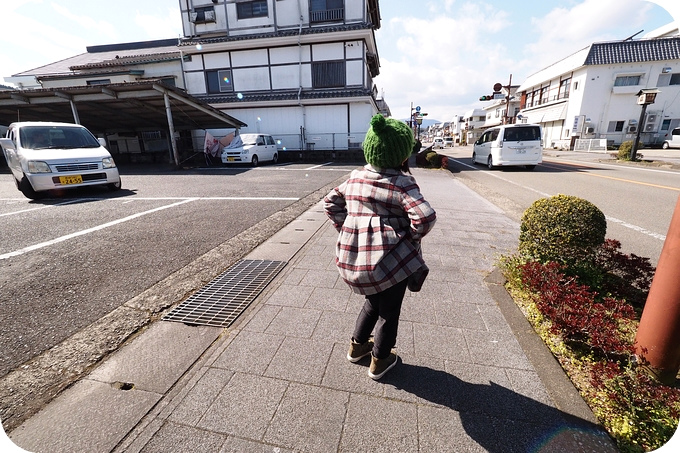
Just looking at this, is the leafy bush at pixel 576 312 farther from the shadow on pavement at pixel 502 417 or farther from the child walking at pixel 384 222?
the child walking at pixel 384 222

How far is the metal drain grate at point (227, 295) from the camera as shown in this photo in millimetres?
2584

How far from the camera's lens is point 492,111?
55.2 m

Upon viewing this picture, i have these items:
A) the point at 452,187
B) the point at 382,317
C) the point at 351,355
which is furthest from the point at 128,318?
the point at 452,187

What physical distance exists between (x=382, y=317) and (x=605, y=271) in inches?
109

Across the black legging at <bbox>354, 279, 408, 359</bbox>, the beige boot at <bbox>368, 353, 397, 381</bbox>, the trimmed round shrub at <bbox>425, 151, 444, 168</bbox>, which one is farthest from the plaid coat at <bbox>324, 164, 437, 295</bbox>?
the trimmed round shrub at <bbox>425, 151, 444, 168</bbox>

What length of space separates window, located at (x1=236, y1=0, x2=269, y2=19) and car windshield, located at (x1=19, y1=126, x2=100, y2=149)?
16.8 m

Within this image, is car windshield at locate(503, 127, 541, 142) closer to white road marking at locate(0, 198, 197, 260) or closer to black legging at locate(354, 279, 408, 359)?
white road marking at locate(0, 198, 197, 260)

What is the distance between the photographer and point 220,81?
68.4ft

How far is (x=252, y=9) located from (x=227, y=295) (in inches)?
926

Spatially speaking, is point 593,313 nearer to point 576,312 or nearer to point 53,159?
point 576,312

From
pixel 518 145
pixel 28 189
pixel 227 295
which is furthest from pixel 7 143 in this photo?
pixel 518 145

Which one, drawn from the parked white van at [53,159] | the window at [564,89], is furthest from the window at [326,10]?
the window at [564,89]

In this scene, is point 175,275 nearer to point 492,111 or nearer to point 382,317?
point 382,317

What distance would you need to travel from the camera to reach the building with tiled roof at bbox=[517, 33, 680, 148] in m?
28.8
